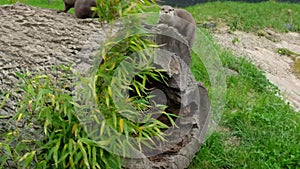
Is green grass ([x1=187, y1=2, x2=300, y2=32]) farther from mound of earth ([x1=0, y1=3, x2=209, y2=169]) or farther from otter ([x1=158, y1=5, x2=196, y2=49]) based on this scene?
mound of earth ([x1=0, y1=3, x2=209, y2=169])

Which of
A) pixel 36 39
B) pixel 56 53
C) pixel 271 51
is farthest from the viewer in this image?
pixel 271 51

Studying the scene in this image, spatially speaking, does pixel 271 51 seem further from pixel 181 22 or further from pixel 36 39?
pixel 36 39

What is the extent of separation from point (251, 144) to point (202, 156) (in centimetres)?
50

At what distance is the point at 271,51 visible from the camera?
7.79m

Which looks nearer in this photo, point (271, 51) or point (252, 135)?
point (252, 135)

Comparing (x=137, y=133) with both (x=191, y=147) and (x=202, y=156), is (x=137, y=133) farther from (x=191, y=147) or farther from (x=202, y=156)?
(x=202, y=156)

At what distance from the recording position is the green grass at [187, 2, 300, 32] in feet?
28.3

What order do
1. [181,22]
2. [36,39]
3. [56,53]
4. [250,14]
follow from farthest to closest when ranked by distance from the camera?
[250,14]
[181,22]
[36,39]
[56,53]

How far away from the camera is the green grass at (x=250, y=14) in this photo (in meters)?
8.64

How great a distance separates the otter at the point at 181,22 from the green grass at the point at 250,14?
443 centimetres

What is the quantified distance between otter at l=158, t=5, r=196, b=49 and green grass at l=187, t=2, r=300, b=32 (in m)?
4.43

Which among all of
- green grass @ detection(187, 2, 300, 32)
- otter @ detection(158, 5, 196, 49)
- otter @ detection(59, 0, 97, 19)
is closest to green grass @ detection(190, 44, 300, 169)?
otter @ detection(158, 5, 196, 49)

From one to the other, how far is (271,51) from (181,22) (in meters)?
4.40

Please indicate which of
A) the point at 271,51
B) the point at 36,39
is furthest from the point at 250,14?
the point at 36,39
